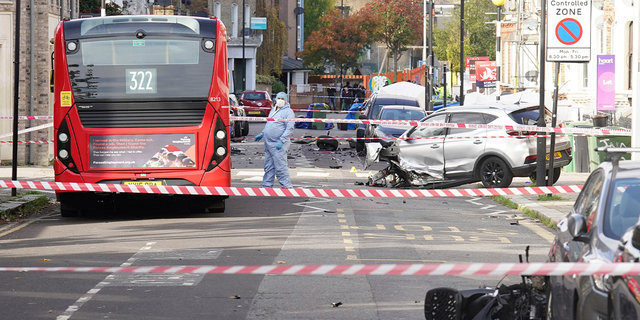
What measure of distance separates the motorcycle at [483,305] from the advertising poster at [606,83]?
1753 cm

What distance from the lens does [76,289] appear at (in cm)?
826

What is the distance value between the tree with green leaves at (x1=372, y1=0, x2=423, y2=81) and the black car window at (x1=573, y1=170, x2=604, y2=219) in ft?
232

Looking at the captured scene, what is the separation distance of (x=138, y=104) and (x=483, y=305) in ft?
27.5

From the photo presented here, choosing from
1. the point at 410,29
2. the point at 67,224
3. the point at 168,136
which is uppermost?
the point at 410,29

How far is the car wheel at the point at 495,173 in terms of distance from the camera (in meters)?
17.8

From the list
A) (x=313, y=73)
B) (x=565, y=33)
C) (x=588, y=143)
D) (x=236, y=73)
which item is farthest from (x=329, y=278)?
(x=313, y=73)

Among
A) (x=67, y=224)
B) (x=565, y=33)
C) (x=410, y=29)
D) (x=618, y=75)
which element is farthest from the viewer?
(x=410, y=29)

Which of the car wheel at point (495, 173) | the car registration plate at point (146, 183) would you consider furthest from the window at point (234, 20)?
the car registration plate at point (146, 183)

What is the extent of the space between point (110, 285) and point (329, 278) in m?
2.09

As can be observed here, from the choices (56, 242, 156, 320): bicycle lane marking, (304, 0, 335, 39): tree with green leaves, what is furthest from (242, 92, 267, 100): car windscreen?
(304, 0, 335, 39): tree with green leaves

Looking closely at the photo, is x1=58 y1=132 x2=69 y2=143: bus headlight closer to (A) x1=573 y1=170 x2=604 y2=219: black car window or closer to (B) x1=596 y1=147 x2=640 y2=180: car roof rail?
(A) x1=573 y1=170 x2=604 y2=219: black car window

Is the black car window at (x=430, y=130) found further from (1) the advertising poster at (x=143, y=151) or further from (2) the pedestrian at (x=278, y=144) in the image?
(1) the advertising poster at (x=143, y=151)

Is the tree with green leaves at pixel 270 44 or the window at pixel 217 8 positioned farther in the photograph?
the tree with green leaves at pixel 270 44

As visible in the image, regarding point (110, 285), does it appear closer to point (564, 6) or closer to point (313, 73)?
point (564, 6)
